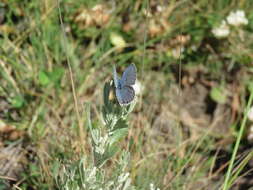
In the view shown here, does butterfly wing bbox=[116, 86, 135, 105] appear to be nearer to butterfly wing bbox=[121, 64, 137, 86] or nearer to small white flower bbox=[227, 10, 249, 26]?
butterfly wing bbox=[121, 64, 137, 86]

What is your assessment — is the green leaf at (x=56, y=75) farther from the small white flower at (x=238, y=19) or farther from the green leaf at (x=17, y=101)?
the small white flower at (x=238, y=19)

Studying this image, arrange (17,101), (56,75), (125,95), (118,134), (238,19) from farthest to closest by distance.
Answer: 1. (238,19)
2. (56,75)
3. (17,101)
4. (118,134)
5. (125,95)

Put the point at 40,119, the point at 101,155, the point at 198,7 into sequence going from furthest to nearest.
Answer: the point at 198,7 → the point at 40,119 → the point at 101,155

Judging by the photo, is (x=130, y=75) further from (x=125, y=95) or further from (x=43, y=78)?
(x=43, y=78)

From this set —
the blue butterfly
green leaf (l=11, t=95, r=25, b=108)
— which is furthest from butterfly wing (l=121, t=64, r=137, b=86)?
green leaf (l=11, t=95, r=25, b=108)

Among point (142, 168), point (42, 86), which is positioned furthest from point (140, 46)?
point (142, 168)

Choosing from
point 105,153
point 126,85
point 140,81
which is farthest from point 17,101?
point 126,85

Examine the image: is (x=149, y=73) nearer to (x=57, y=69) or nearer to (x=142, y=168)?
(x=57, y=69)
